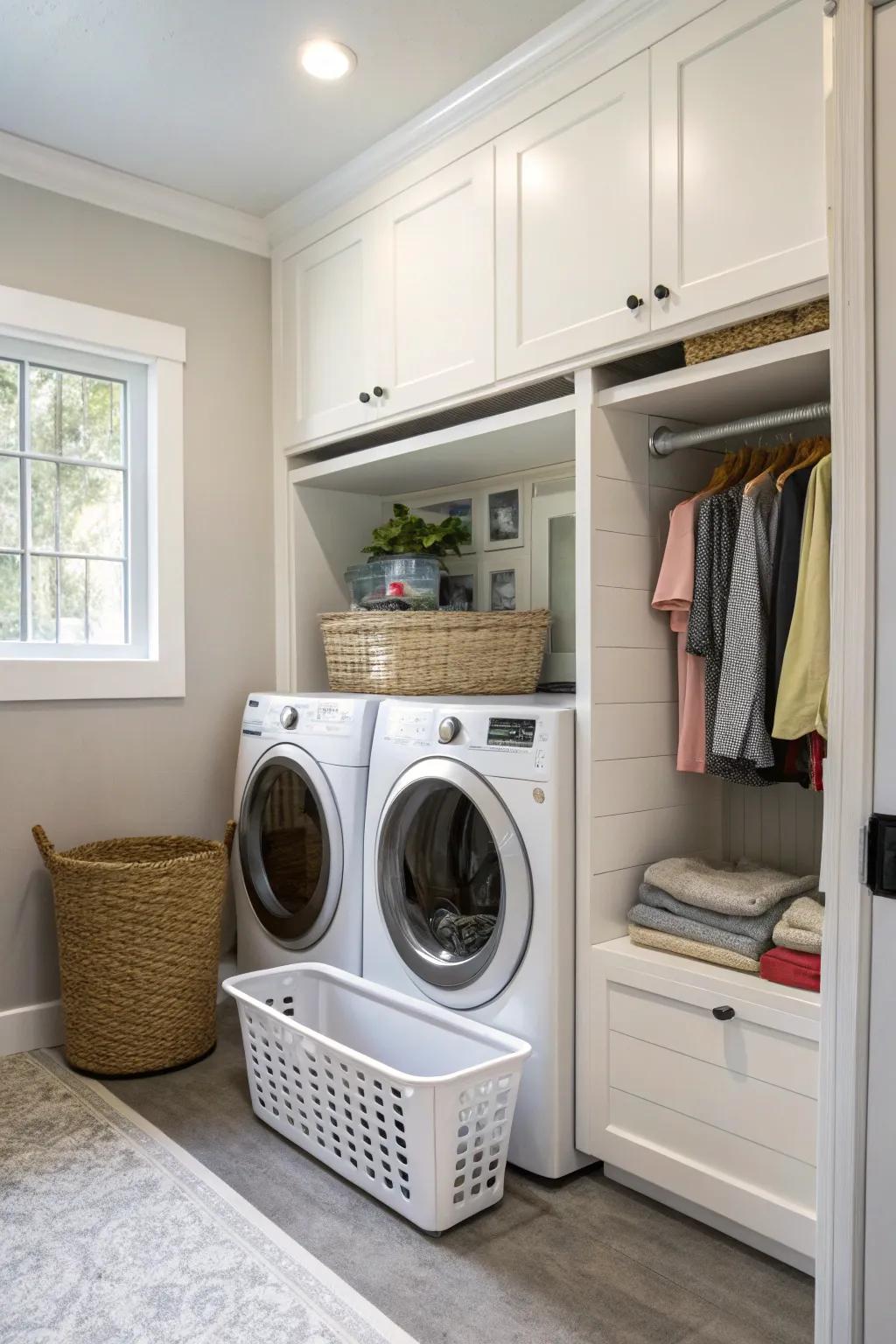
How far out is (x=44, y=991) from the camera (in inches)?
110

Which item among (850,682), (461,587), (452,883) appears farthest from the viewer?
(461,587)

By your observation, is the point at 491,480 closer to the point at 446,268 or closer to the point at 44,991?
the point at 446,268

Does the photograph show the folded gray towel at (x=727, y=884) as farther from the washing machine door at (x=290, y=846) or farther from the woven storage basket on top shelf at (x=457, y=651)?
the washing machine door at (x=290, y=846)

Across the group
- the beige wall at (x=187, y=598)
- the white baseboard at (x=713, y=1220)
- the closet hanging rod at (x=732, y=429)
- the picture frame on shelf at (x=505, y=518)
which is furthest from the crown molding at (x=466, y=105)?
the white baseboard at (x=713, y=1220)

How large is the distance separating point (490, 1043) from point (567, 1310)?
0.51 m

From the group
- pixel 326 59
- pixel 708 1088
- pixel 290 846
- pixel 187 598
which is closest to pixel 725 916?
pixel 708 1088

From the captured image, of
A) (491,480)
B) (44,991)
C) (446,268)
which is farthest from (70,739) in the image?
(446,268)

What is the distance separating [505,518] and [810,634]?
131 centimetres

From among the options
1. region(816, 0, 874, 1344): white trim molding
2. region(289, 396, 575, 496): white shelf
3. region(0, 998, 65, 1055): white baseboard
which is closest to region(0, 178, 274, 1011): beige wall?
region(0, 998, 65, 1055): white baseboard

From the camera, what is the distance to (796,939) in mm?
1807

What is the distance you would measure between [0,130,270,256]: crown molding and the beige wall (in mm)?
31

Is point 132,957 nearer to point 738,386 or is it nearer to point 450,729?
point 450,729

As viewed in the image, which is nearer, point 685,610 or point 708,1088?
point 708,1088

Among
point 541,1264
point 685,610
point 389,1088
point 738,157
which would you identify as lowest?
point 541,1264
